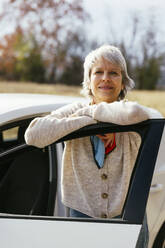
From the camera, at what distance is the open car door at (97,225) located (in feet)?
4.36

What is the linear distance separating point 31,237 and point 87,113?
0.53m

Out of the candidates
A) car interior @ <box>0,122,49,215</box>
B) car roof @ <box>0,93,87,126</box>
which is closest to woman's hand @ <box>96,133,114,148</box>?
car roof @ <box>0,93,87,126</box>

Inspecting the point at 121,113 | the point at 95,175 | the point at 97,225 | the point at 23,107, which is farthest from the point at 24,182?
the point at 121,113

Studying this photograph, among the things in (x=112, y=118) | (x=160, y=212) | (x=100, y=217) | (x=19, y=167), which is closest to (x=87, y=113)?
(x=112, y=118)

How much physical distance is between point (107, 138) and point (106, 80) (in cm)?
26

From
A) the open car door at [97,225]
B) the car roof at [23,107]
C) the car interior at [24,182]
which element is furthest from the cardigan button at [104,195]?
the car interior at [24,182]

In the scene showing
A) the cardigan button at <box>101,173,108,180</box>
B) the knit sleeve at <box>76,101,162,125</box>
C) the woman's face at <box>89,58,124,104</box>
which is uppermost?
the woman's face at <box>89,58,124,104</box>

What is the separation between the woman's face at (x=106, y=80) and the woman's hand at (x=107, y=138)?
170 mm

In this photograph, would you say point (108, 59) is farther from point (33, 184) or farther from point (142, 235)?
point (33, 184)

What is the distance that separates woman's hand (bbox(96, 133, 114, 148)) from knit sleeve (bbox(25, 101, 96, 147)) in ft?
0.49

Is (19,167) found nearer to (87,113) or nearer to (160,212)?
(160,212)

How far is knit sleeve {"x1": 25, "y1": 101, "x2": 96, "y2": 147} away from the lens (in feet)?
4.36

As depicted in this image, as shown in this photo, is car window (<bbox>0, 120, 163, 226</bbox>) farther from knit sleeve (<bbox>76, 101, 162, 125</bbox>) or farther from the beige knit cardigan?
knit sleeve (<bbox>76, 101, 162, 125</bbox>)

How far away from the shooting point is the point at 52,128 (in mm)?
1332
